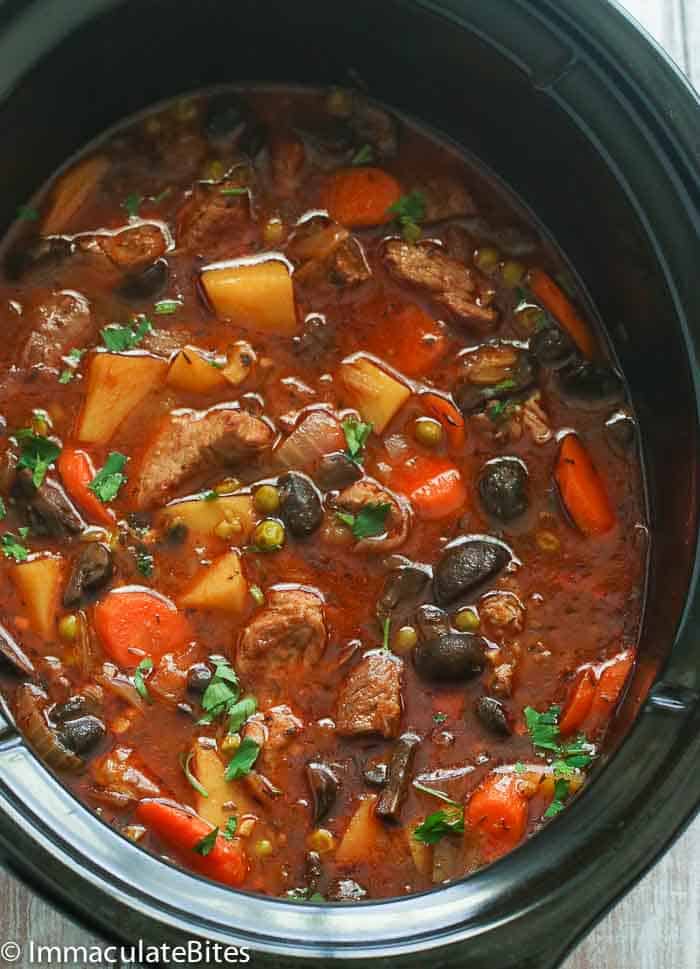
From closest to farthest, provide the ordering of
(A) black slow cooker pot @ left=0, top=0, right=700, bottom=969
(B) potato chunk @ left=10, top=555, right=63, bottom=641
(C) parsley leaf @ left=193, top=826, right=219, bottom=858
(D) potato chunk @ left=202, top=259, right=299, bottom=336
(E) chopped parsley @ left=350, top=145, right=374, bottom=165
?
(A) black slow cooker pot @ left=0, top=0, right=700, bottom=969
(C) parsley leaf @ left=193, top=826, right=219, bottom=858
(B) potato chunk @ left=10, top=555, right=63, bottom=641
(D) potato chunk @ left=202, top=259, right=299, bottom=336
(E) chopped parsley @ left=350, top=145, right=374, bottom=165

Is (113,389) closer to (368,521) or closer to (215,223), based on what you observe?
(215,223)

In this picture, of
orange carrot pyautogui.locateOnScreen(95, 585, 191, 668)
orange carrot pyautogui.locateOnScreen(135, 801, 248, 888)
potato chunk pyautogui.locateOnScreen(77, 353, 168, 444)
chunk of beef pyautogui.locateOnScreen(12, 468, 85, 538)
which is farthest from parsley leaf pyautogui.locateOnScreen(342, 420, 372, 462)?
orange carrot pyautogui.locateOnScreen(135, 801, 248, 888)

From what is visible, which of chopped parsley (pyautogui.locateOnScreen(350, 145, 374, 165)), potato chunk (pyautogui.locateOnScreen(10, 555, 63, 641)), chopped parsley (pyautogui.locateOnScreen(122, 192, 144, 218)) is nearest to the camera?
potato chunk (pyautogui.locateOnScreen(10, 555, 63, 641))

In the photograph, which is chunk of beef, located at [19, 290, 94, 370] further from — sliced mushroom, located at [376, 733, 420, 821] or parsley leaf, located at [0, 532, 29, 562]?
sliced mushroom, located at [376, 733, 420, 821]

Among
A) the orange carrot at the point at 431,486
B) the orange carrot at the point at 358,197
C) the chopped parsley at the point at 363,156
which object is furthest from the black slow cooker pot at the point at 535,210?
the orange carrot at the point at 431,486

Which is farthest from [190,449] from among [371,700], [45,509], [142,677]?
[371,700]

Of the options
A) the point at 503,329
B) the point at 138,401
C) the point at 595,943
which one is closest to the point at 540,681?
the point at 595,943
